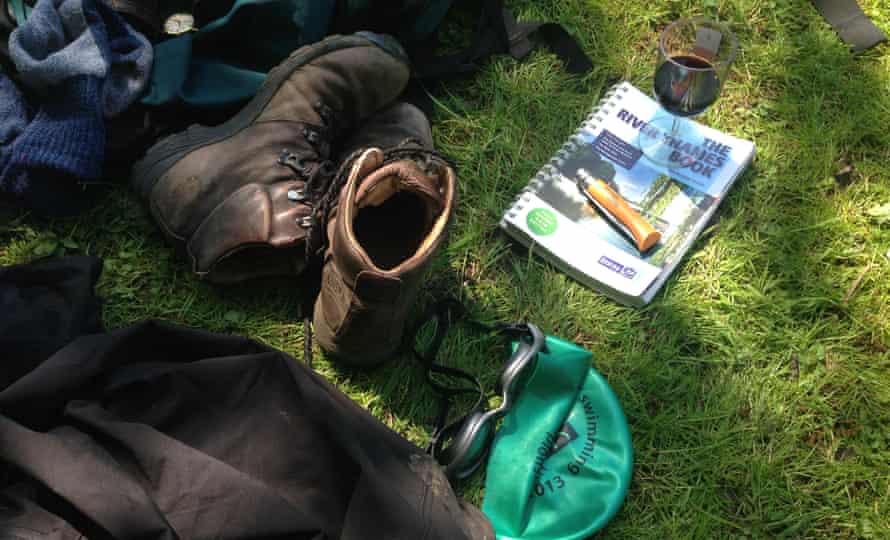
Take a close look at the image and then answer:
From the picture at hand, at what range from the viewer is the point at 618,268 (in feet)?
6.65

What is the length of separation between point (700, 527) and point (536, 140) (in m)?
1.12

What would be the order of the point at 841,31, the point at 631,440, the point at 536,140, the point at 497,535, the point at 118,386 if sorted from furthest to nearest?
the point at 841,31 < the point at 536,140 < the point at 631,440 < the point at 497,535 < the point at 118,386

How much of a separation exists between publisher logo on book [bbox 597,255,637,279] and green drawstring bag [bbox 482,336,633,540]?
0.90 ft

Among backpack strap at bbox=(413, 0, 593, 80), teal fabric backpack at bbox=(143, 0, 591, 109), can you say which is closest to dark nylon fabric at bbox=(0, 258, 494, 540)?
teal fabric backpack at bbox=(143, 0, 591, 109)

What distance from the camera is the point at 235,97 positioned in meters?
2.09

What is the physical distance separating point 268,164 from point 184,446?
77 centimetres

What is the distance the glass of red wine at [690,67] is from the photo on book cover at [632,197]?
0.08 m

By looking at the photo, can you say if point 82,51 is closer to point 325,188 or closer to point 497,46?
point 325,188

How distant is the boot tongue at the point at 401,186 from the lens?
163 centimetres

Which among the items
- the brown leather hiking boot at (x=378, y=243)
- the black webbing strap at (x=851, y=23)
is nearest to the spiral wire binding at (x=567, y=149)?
the brown leather hiking boot at (x=378, y=243)

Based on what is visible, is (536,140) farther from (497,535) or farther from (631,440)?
(497,535)

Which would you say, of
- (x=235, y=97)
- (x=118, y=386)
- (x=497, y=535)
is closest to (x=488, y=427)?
(x=497, y=535)

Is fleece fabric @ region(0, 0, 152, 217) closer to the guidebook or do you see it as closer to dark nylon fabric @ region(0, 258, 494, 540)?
dark nylon fabric @ region(0, 258, 494, 540)

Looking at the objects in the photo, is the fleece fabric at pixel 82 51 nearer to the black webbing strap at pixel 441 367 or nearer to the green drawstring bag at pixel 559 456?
the black webbing strap at pixel 441 367
